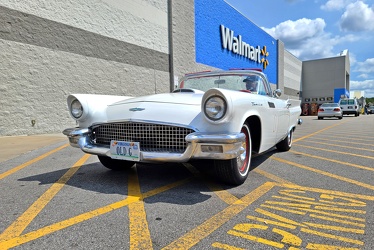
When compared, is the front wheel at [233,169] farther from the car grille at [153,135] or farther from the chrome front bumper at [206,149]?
the car grille at [153,135]

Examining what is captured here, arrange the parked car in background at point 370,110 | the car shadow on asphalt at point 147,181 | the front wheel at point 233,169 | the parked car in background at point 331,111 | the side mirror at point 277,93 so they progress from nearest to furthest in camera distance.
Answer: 1. the car shadow on asphalt at point 147,181
2. the front wheel at point 233,169
3. the side mirror at point 277,93
4. the parked car in background at point 331,111
5. the parked car in background at point 370,110

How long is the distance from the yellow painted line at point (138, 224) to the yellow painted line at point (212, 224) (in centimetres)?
18

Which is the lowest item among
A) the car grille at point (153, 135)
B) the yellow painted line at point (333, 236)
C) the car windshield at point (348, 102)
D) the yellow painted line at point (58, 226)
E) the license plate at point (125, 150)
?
the yellow painted line at point (333, 236)

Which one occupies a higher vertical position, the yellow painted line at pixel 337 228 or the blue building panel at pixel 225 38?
the blue building panel at pixel 225 38

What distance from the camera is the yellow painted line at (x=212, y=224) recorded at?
187 cm

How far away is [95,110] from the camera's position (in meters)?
3.55

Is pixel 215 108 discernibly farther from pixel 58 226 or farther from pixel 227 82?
pixel 227 82

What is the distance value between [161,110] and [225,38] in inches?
721

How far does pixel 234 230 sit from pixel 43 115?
9.53 m

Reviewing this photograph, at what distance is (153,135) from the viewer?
2.94m

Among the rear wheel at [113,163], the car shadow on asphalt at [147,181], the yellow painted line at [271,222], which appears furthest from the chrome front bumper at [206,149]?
the rear wheel at [113,163]

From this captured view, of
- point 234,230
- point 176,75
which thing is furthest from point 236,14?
point 234,230

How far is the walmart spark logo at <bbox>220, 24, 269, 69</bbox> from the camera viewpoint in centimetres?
1995

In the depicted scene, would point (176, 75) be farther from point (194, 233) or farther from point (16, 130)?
point (194, 233)
